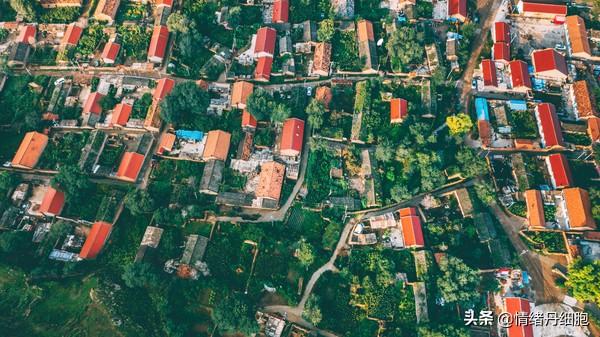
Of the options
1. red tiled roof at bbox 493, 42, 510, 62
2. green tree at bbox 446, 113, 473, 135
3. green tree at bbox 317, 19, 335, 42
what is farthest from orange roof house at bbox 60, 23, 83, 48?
red tiled roof at bbox 493, 42, 510, 62

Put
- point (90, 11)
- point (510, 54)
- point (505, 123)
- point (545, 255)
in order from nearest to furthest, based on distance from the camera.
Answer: point (545, 255), point (505, 123), point (510, 54), point (90, 11)

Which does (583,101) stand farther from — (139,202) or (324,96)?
(139,202)

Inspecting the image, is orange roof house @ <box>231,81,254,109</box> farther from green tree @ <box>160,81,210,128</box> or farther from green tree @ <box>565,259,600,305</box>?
green tree @ <box>565,259,600,305</box>

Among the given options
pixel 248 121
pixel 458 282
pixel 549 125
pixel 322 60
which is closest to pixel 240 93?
pixel 248 121

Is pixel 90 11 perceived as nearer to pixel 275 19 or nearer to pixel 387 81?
pixel 275 19

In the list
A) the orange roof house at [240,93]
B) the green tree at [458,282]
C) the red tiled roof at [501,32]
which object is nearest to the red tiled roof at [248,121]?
the orange roof house at [240,93]

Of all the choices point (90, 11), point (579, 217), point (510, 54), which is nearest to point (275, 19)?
point (90, 11)
